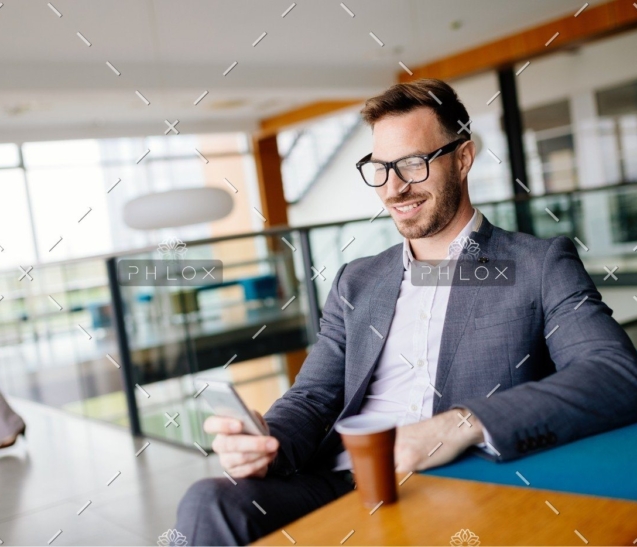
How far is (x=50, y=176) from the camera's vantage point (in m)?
10.2

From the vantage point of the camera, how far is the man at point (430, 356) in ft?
3.70

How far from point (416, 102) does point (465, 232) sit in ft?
0.95

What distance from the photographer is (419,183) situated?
1503 mm

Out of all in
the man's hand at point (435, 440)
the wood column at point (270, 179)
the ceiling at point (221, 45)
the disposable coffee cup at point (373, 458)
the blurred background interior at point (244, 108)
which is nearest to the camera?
the disposable coffee cup at point (373, 458)

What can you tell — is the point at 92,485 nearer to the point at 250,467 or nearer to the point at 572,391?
the point at 250,467

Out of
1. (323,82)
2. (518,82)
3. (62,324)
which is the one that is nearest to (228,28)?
(323,82)

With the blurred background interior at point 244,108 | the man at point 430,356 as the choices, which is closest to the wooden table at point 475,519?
the man at point 430,356

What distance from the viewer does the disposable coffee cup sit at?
0.93 meters

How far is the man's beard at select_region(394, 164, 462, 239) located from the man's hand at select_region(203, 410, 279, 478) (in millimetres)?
550

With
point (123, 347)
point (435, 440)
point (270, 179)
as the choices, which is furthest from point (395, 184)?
point (270, 179)

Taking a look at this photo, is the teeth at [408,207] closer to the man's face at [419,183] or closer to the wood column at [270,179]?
the man's face at [419,183]

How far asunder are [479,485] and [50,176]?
10177 millimetres

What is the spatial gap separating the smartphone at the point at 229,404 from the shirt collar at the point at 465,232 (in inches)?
22.3

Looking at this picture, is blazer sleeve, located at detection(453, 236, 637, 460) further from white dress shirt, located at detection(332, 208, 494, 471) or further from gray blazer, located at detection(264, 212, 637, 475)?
white dress shirt, located at detection(332, 208, 494, 471)
